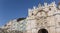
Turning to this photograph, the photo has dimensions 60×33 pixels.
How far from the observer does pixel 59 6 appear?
4562 cm

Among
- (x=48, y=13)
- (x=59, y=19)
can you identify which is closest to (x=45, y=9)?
(x=48, y=13)

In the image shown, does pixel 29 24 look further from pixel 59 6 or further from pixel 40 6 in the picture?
pixel 59 6

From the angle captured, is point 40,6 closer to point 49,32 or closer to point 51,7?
point 51,7

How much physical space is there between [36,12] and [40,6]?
173cm

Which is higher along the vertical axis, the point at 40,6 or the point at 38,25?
the point at 40,6

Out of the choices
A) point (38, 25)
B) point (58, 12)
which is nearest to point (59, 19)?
point (58, 12)

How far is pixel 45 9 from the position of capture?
46.7 meters

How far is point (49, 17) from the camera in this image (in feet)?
151

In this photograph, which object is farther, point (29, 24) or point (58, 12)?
point (29, 24)

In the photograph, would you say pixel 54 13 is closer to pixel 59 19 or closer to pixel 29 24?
pixel 59 19

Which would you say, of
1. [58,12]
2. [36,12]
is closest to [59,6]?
[58,12]

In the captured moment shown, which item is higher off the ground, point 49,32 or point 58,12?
point 58,12

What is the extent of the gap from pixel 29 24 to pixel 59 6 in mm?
7953

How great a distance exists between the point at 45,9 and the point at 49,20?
270cm
